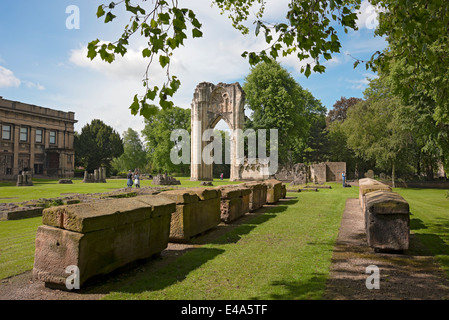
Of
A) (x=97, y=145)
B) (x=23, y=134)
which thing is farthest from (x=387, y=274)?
(x=97, y=145)

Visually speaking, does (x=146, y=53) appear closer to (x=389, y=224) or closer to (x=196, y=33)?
(x=196, y=33)

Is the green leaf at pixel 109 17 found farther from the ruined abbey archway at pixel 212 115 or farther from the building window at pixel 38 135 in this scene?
the building window at pixel 38 135

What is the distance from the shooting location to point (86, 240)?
4.05 m

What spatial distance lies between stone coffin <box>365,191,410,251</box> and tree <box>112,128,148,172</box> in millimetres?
69041

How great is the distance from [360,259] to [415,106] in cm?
1631

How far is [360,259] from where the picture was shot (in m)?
5.64

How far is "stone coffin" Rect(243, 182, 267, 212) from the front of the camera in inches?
466

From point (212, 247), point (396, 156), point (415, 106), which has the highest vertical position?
point (415, 106)

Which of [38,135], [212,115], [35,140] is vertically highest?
[212,115]

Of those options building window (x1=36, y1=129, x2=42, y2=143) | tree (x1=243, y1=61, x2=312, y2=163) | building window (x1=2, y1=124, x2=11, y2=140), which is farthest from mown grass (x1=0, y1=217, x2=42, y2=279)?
building window (x1=36, y1=129, x2=42, y2=143)

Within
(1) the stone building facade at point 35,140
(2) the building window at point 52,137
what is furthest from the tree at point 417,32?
(2) the building window at point 52,137

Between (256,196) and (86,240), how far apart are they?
8795 mm
